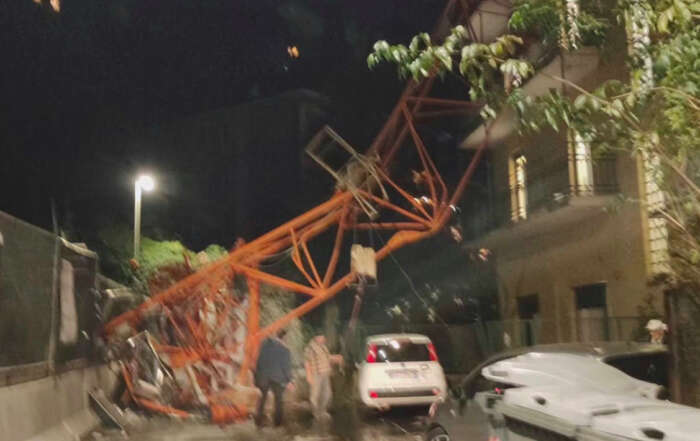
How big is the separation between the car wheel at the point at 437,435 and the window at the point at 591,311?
893 centimetres

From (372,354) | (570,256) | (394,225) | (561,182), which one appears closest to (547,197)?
(561,182)

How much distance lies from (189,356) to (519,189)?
30.8ft

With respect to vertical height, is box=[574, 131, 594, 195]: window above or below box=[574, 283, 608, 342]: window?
above

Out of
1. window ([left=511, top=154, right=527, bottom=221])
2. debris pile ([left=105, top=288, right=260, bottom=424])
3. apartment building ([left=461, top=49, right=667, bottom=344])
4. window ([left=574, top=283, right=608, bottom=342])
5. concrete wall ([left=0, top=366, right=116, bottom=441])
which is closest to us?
concrete wall ([left=0, top=366, right=116, bottom=441])

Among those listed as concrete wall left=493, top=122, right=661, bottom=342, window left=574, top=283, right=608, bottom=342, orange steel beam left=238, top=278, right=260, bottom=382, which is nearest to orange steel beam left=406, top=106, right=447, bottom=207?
concrete wall left=493, top=122, right=661, bottom=342

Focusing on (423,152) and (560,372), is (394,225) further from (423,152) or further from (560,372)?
(560,372)

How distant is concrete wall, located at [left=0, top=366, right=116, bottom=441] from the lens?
8495mm

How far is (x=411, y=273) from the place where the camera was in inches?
1136

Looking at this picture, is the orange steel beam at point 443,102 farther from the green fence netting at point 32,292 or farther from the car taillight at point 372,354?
the green fence netting at point 32,292

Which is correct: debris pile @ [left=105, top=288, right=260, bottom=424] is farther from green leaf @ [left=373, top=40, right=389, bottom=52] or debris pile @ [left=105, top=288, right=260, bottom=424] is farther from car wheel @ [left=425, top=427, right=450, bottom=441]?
green leaf @ [left=373, top=40, right=389, bottom=52]

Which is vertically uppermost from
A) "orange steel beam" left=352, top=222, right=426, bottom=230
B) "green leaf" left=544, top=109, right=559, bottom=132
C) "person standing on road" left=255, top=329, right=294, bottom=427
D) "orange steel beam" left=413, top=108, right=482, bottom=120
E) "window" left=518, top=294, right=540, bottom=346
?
"orange steel beam" left=413, top=108, right=482, bottom=120

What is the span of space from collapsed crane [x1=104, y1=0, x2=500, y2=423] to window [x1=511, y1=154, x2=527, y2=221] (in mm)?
4875

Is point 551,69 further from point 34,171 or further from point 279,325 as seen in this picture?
point 34,171

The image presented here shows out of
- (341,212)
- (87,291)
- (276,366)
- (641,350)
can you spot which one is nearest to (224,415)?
(276,366)
